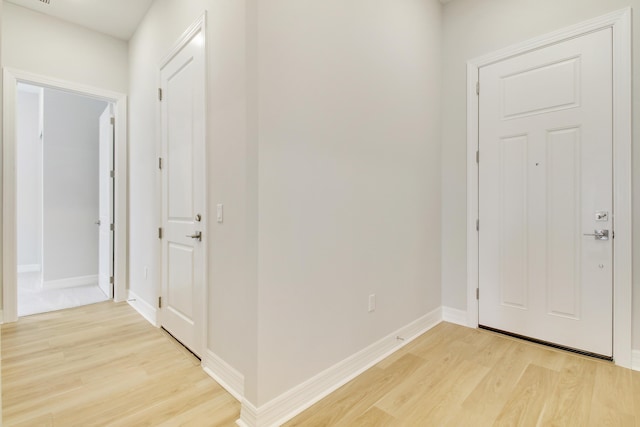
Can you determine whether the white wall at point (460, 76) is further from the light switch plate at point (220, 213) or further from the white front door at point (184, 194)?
the white front door at point (184, 194)

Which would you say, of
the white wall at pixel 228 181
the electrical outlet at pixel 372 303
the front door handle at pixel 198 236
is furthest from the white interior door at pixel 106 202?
the electrical outlet at pixel 372 303

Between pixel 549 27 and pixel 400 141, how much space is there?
1490 mm

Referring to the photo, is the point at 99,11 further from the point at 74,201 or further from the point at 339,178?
the point at 339,178

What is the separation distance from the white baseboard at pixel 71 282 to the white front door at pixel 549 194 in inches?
200

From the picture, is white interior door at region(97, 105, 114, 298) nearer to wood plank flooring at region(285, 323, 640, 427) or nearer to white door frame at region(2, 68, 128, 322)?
white door frame at region(2, 68, 128, 322)

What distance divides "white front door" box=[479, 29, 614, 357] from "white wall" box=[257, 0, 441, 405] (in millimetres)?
572

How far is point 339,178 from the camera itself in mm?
2035

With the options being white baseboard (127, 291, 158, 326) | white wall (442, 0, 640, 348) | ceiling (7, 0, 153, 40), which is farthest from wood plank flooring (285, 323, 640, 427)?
ceiling (7, 0, 153, 40)

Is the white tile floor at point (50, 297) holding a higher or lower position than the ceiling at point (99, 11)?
lower

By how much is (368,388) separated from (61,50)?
442 cm

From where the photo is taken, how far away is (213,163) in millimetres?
2125

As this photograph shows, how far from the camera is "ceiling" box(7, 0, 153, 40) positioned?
308cm

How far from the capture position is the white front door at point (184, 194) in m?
2.27

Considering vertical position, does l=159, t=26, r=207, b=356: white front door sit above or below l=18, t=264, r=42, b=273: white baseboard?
above
